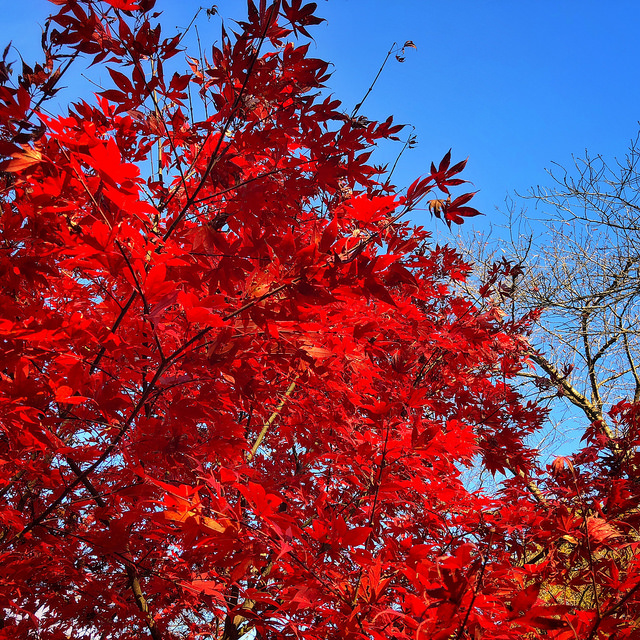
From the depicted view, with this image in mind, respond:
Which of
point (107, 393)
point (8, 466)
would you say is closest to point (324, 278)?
point (107, 393)

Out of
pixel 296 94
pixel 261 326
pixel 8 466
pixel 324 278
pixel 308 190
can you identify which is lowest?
pixel 8 466

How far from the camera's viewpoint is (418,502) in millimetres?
2398

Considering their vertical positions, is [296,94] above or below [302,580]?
above

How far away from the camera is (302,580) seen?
137 centimetres

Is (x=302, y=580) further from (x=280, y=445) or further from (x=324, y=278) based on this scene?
(x=280, y=445)

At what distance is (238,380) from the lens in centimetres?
151

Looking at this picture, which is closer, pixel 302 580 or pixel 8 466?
pixel 302 580

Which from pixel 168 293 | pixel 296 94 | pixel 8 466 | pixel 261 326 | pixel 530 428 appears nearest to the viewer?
pixel 168 293

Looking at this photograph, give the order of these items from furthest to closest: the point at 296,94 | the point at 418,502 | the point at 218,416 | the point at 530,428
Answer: the point at 530,428 → the point at 418,502 → the point at 296,94 → the point at 218,416

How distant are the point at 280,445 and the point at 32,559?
160cm

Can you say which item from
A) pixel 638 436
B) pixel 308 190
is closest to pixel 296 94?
pixel 308 190

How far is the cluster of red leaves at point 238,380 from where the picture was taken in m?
1.20

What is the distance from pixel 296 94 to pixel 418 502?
2122 millimetres

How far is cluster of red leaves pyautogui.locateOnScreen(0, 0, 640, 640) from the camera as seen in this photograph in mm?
1203
